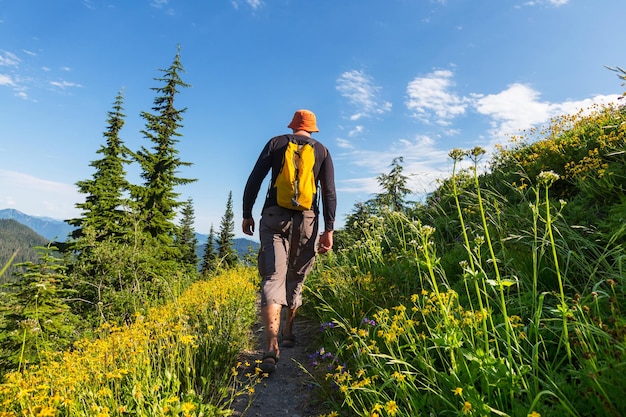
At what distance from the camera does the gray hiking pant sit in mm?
3645

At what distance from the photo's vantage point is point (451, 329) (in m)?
1.85

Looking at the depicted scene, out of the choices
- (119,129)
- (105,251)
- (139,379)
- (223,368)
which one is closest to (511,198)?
(223,368)

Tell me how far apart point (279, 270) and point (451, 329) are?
2161 mm

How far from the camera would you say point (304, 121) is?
4.14 metres

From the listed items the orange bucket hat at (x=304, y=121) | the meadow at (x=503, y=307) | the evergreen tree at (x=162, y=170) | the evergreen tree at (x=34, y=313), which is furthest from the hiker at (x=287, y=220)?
the evergreen tree at (x=162, y=170)

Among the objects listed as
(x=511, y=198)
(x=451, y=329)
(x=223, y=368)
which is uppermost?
(x=511, y=198)

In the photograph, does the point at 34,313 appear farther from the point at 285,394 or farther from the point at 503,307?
the point at 503,307

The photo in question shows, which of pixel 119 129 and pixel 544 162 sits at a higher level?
pixel 119 129

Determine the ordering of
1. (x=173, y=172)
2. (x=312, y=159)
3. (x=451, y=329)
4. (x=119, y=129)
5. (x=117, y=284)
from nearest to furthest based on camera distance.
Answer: (x=451, y=329) < (x=312, y=159) < (x=117, y=284) < (x=173, y=172) < (x=119, y=129)

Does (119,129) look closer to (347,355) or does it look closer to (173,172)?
(173,172)

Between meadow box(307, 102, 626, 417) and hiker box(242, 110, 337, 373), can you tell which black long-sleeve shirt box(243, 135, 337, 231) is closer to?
hiker box(242, 110, 337, 373)

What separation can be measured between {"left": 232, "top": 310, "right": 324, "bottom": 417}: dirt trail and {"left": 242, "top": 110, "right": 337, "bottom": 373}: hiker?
0.68ft

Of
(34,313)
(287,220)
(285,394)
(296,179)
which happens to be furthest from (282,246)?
(34,313)

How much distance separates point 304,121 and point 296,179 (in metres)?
0.87
